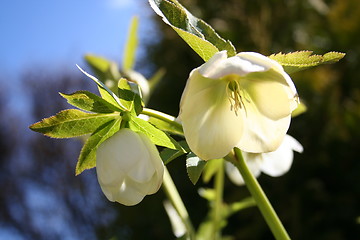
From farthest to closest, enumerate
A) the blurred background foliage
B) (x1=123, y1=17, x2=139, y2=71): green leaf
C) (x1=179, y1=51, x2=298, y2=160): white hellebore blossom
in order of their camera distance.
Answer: the blurred background foliage, (x1=123, y1=17, x2=139, y2=71): green leaf, (x1=179, y1=51, x2=298, y2=160): white hellebore blossom

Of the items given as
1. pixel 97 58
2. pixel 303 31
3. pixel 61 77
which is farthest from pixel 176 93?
pixel 61 77

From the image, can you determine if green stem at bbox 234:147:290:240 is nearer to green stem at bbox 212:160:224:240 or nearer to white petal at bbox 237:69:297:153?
white petal at bbox 237:69:297:153

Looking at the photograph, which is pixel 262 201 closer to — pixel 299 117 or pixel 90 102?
pixel 90 102

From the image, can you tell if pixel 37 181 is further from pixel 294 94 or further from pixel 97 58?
pixel 294 94

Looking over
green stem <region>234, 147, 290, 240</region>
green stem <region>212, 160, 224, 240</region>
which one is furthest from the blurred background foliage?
green stem <region>234, 147, 290, 240</region>

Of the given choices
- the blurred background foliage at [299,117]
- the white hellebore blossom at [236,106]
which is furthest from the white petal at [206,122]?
the blurred background foliage at [299,117]

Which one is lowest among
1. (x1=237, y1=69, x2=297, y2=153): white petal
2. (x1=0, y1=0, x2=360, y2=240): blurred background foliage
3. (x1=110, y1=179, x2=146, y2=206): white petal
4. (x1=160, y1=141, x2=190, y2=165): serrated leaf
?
(x1=0, y1=0, x2=360, y2=240): blurred background foliage

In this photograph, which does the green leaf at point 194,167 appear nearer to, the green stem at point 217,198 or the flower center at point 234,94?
the flower center at point 234,94
